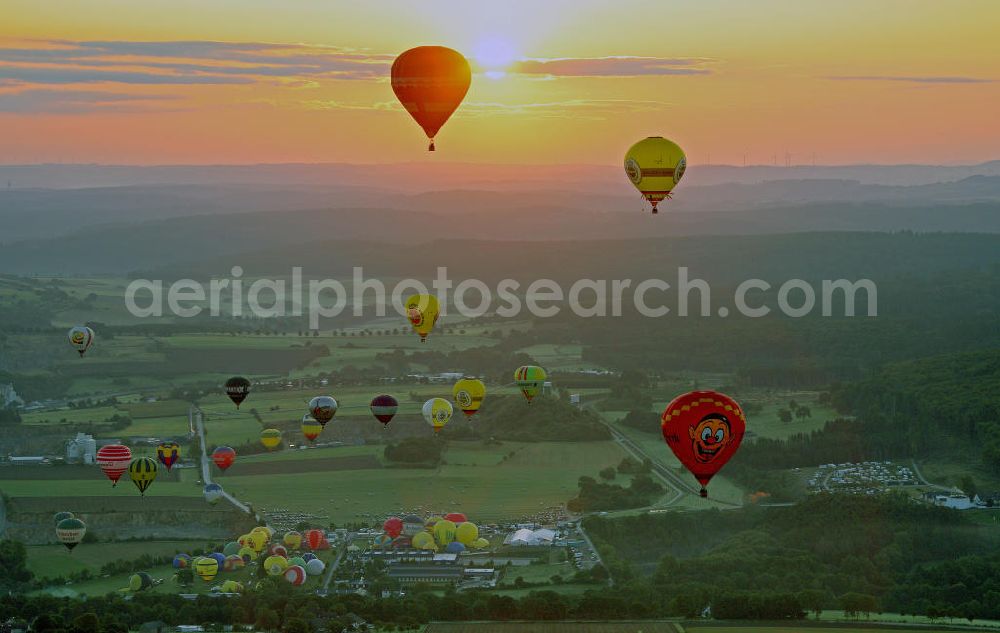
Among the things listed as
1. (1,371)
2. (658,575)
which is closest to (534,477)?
(658,575)

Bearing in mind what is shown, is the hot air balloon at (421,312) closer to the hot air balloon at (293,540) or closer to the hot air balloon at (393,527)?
the hot air balloon at (393,527)

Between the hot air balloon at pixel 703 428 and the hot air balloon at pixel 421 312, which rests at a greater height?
the hot air balloon at pixel 421 312

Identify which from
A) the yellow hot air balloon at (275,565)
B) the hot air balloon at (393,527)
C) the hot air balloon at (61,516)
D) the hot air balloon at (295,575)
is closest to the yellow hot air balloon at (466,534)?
the hot air balloon at (393,527)

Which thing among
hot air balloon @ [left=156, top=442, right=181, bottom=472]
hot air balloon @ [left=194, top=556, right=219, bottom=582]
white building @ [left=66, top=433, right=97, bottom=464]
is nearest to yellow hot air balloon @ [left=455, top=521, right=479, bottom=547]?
hot air balloon @ [left=194, top=556, right=219, bottom=582]

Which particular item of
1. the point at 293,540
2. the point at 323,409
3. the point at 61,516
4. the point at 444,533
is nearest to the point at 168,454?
the point at 323,409

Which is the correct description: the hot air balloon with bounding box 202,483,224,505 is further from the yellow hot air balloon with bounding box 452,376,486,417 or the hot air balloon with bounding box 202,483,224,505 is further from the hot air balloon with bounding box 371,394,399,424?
the yellow hot air balloon with bounding box 452,376,486,417

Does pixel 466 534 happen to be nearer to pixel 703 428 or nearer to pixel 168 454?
pixel 703 428
